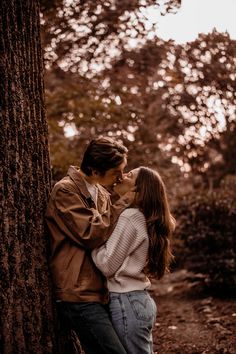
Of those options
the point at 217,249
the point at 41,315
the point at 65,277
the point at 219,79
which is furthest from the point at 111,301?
the point at 217,249

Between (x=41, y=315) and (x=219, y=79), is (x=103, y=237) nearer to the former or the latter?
(x=41, y=315)

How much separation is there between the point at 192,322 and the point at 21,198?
13.8 ft

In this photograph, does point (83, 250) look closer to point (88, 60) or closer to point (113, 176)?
point (113, 176)

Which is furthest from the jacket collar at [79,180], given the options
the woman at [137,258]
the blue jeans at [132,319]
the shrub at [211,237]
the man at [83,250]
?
the shrub at [211,237]

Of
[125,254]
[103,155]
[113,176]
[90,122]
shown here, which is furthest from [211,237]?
[125,254]

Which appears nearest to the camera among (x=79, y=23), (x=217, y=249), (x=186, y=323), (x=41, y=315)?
(x=41, y=315)

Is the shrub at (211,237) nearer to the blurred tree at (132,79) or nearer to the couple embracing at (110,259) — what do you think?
the blurred tree at (132,79)

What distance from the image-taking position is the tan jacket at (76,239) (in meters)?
3.06

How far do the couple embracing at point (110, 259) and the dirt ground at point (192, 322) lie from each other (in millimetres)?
2504

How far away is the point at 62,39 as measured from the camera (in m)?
5.67

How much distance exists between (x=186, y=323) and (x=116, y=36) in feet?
12.9

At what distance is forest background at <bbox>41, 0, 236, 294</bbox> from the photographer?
5578 millimetres

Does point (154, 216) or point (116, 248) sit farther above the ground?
point (154, 216)

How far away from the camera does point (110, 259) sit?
3.01 metres
